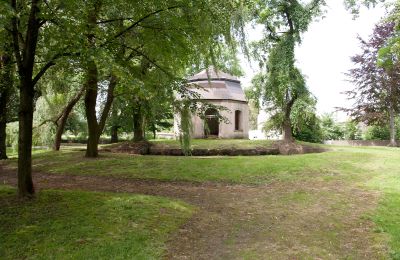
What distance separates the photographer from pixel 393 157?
1830cm

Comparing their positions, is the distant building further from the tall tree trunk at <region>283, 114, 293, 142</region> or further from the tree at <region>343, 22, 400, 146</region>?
the tree at <region>343, 22, 400, 146</region>

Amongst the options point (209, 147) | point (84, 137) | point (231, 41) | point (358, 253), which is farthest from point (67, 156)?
point (84, 137)

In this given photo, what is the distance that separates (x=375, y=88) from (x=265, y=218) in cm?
2742

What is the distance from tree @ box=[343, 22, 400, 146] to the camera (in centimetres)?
3053

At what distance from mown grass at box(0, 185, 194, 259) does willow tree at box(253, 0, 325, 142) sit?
16.7m

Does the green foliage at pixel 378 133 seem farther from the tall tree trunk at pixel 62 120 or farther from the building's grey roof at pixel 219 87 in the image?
the tall tree trunk at pixel 62 120

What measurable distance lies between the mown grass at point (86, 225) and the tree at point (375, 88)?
26961 millimetres

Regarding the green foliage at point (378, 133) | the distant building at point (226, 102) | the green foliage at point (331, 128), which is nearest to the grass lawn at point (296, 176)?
the distant building at point (226, 102)

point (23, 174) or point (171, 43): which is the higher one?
point (171, 43)

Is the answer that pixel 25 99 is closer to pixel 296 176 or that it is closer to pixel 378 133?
pixel 296 176

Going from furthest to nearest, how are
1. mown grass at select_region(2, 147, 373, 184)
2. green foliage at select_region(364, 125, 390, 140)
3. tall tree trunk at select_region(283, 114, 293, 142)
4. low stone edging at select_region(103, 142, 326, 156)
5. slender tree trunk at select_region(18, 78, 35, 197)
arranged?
green foliage at select_region(364, 125, 390, 140) < tall tree trunk at select_region(283, 114, 293, 142) < low stone edging at select_region(103, 142, 326, 156) < mown grass at select_region(2, 147, 373, 184) < slender tree trunk at select_region(18, 78, 35, 197)

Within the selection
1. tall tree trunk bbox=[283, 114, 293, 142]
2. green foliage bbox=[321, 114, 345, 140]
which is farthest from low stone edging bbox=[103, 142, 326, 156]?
green foliage bbox=[321, 114, 345, 140]

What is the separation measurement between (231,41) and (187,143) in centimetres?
326

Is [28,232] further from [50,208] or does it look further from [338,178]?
[338,178]
